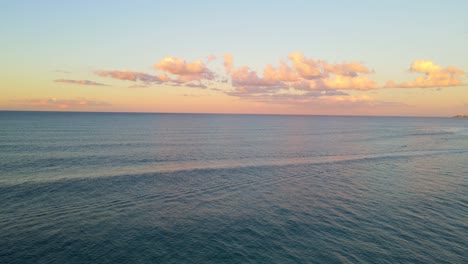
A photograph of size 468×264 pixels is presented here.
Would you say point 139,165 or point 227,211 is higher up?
point 139,165

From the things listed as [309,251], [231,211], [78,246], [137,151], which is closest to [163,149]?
[137,151]

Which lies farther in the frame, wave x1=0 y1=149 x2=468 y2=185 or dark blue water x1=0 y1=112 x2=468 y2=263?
wave x1=0 y1=149 x2=468 y2=185

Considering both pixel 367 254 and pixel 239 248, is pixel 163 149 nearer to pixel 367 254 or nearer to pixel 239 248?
pixel 239 248

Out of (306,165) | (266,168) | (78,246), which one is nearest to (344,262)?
(78,246)

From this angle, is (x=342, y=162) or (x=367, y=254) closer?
(x=367, y=254)

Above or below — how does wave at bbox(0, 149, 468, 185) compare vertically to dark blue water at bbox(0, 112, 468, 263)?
above

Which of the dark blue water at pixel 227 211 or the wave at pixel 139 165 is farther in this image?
the wave at pixel 139 165

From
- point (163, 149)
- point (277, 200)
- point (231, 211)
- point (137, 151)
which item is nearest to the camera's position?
point (231, 211)

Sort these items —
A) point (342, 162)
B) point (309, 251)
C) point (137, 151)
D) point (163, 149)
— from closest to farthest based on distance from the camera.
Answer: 1. point (309, 251)
2. point (342, 162)
3. point (137, 151)
4. point (163, 149)

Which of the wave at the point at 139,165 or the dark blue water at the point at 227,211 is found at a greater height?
the wave at the point at 139,165

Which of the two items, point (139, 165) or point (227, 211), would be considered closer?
point (227, 211)

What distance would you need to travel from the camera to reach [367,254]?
29500mm

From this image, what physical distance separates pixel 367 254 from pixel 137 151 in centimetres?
7034

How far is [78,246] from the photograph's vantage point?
99.8 feet
